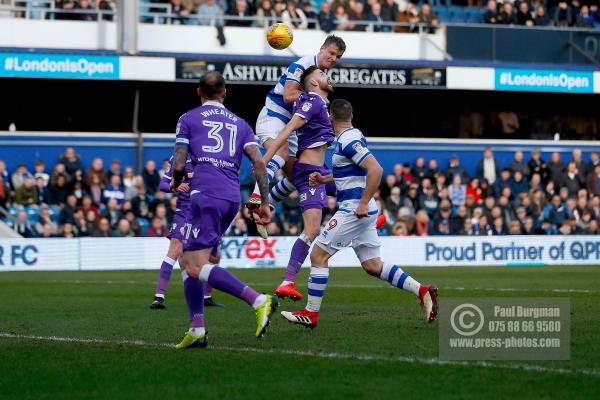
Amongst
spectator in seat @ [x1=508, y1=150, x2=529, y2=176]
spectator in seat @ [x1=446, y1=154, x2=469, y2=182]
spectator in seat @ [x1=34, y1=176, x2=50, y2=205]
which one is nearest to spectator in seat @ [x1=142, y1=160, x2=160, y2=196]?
spectator in seat @ [x1=34, y1=176, x2=50, y2=205]

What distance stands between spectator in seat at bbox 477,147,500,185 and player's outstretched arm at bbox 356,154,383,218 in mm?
20169

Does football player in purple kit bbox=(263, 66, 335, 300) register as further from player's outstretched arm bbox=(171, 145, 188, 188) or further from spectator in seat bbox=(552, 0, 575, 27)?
spectator in seat bbox=(552, 0, 575, 27)

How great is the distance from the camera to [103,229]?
25.4 m

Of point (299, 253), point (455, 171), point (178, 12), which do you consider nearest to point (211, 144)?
point (299, 253)

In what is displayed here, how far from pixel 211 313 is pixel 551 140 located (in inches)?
901

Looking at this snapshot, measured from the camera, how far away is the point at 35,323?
38.7ft

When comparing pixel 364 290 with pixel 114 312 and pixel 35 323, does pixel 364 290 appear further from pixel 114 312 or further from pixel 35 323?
pixel 35 323

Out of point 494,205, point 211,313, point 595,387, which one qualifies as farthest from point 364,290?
point 494,205

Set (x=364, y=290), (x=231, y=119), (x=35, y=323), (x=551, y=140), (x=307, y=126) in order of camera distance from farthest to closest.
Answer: (x=551, y=140)
(x=364, y=290)
(x=307, y=126)
(x=35, y=323)
(x=231, y=119)

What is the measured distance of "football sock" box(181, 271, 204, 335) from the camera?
9352 mm

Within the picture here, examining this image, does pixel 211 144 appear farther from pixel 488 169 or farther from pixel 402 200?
pixel 488 169

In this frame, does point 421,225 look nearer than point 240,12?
Yes

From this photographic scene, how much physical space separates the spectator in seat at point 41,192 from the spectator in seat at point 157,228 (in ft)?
7.57

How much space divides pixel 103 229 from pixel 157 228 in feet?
3.79
